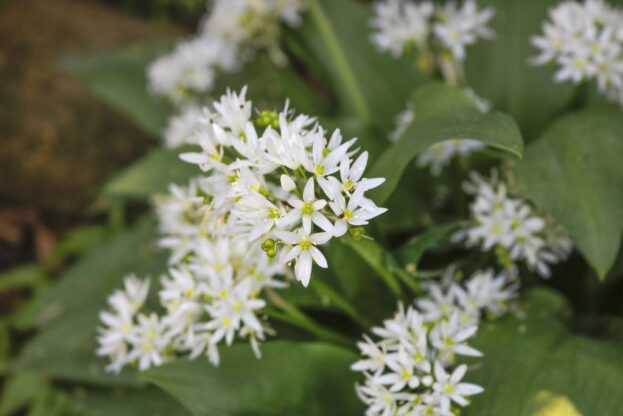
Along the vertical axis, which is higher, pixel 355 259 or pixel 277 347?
pixel 355 259

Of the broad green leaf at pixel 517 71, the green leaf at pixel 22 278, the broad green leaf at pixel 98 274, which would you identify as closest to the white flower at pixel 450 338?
the broad green leaf at pixel 517 71

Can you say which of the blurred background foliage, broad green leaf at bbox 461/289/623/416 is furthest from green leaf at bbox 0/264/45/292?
broad green leaf at bbox 461/289/623/416

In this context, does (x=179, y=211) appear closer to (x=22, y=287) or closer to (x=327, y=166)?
(x=327, y=166)

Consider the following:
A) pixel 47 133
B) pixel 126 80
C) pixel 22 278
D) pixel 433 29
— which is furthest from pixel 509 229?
pixel 47 133

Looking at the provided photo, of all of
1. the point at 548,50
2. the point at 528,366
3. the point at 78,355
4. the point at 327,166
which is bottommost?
the point at 528,366

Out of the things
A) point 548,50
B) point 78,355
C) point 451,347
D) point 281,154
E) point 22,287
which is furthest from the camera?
point 22,287

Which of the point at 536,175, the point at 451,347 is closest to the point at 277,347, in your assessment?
the point at 451,347
